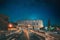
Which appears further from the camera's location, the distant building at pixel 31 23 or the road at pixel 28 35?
the distant building at pixel 31 23

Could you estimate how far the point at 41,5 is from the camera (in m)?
4.29

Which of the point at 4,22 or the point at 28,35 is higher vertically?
the point at 4,22

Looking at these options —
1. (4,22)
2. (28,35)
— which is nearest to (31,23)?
(28,35)

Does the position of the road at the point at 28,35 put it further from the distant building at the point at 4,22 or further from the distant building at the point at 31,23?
the distant building at the point at 4,22

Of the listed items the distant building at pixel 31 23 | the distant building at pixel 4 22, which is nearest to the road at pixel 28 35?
the distant building at pixel 31 23

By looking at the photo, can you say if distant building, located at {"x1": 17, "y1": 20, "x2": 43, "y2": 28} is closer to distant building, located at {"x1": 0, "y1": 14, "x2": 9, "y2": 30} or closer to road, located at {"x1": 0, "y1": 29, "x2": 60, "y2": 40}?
road, located at {"x1": 0, "y1": 29, "x2": 60, "y2": 40}

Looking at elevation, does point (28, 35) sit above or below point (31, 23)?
below

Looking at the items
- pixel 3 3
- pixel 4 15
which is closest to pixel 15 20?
pixel 4 15

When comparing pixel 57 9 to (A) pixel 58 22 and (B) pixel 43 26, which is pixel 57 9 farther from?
(B) pixel 43 26

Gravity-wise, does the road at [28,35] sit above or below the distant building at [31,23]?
below

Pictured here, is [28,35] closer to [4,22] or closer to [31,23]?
[31,23]

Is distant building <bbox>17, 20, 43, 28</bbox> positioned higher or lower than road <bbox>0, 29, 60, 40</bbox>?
higher

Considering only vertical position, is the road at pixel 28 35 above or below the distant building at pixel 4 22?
below

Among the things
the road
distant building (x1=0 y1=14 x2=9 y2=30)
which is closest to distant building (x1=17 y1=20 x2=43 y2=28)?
the road
